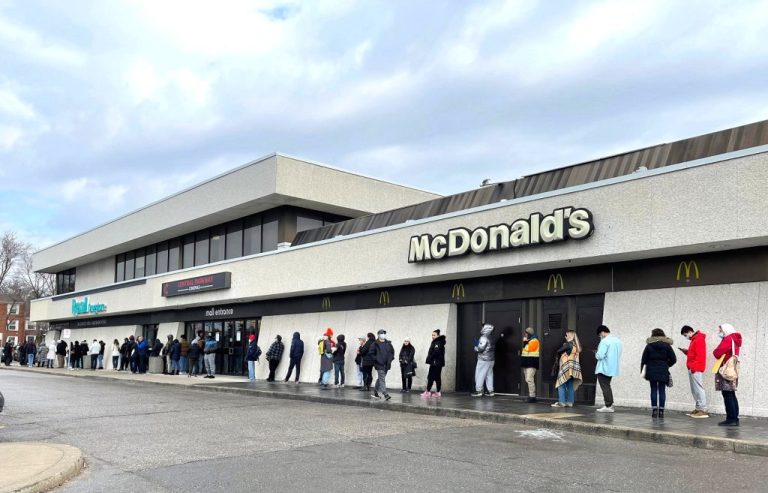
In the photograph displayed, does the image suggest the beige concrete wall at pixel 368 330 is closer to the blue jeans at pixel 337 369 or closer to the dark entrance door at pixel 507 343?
the blue jeans at pixel 337 369

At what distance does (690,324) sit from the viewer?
13.7 metres

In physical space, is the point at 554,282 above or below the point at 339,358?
above

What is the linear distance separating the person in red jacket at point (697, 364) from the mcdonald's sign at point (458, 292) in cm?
695

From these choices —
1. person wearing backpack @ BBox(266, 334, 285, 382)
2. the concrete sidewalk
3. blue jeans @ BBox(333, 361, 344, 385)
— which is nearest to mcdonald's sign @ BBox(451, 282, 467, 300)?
the concrete sidewalk

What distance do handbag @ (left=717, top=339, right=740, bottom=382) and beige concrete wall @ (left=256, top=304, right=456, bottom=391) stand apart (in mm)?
8608

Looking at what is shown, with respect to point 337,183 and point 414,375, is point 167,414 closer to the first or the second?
point 414,375

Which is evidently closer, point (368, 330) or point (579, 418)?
point (579, 418)

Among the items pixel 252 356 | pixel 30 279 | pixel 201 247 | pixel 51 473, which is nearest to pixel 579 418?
pixel 51 473

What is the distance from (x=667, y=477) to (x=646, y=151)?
30.9 feet

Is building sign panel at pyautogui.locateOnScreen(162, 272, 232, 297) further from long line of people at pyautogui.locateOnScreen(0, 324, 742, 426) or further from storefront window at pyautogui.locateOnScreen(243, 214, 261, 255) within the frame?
long line of people at pyautogui.locateOnScreen(0, 324, 742, 426)

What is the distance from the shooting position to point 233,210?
2767cm

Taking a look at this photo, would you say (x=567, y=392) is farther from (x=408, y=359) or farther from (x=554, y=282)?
(x=408, y=359)

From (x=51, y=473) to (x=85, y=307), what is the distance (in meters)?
35.5

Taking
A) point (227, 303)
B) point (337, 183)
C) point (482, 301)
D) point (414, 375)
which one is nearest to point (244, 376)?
point (227, 303)
